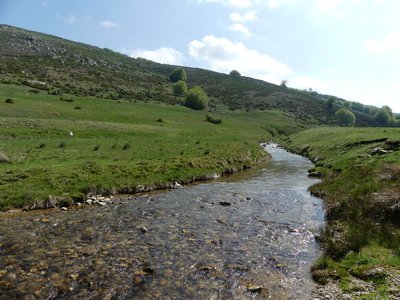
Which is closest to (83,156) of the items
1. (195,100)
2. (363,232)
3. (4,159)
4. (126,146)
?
(4,159)

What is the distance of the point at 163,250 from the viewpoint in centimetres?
1667

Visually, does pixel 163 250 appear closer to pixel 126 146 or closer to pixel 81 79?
pixel 126 146

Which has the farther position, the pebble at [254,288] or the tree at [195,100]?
the tree at [195,100]

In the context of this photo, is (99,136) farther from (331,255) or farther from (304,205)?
(331,255)

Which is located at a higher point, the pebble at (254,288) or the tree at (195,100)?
the tree at (195,100)

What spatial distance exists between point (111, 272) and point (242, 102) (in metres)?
170

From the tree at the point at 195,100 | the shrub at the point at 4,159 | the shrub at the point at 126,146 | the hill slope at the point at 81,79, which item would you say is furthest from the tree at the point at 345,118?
the shrub at the point at 4,159

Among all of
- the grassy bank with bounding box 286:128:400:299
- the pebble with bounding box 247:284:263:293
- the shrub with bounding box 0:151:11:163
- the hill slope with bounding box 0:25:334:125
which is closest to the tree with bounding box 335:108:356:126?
the hill slope with bounding box 0:25:334:125

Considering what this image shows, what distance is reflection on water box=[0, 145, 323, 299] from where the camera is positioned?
1313cm

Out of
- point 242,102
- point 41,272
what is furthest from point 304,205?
point 242,102

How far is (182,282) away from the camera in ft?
44.9

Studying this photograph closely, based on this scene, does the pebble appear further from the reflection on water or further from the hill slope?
the hill slope

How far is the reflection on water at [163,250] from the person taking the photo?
1313cm

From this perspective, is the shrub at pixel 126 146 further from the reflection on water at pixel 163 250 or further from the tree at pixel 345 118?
the tree at pixel 345 118
